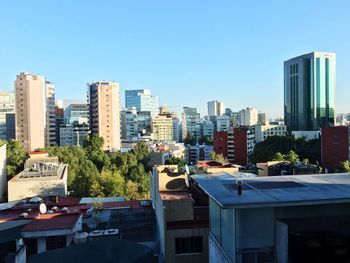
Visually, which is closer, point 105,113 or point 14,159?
point 14,159

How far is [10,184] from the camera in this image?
1019 inches

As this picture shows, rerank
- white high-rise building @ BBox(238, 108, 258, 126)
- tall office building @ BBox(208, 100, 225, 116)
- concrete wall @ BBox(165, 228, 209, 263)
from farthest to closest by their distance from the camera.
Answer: tall office building @ BBox(208, 100, 225, 116) < white high-rise building @ BBox(238, 108, 258, 126) < concrete wall @ BBox(165, 228, 209, 263)

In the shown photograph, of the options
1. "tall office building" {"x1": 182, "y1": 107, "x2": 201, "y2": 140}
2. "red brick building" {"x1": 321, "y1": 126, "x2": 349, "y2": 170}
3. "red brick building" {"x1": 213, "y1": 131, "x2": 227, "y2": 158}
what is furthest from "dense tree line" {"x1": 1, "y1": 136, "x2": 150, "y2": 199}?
"tall office building" {"x1": 182, "y1": 107, "x2": 201, "y2": 140}

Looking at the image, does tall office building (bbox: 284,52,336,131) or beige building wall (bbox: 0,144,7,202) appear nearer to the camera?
beige building wall (bbox: 0,144,7,202)

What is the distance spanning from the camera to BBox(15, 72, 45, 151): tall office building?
2398 inches

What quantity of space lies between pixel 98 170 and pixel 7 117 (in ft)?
151

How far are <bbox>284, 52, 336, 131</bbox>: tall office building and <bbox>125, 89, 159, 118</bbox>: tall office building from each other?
91346 mm

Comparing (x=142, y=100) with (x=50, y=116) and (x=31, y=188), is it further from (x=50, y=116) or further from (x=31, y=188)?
(x=31, y=188)

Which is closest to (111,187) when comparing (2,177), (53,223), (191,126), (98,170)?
(2,177)

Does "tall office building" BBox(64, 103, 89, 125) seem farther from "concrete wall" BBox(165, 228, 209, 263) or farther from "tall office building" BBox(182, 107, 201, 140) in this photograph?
"concrete wall" BBox(165, 228, 209, 263)

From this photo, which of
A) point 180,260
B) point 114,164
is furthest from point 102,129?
point 180,260

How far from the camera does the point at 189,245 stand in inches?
509

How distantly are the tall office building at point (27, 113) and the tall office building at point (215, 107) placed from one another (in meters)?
127

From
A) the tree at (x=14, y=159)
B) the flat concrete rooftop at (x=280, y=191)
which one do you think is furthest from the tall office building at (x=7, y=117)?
the flat concrete rooftop at (x=280, y=191)
